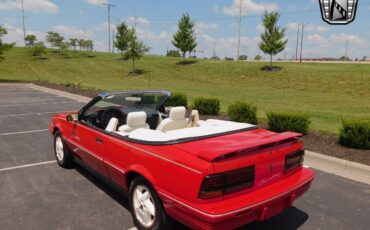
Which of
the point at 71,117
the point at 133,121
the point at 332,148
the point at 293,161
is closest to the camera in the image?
the point at 293,161

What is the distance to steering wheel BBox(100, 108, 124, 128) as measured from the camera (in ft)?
16.5

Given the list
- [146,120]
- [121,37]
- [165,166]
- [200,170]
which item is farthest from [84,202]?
[121,37]

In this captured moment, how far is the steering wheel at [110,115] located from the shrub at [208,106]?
21.5 feet

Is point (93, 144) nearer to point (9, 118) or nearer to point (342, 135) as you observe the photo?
point (342, 135)

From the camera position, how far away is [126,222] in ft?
13.3

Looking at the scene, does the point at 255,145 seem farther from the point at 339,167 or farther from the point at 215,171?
the point at 339,167

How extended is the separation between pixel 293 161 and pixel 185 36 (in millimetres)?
45355

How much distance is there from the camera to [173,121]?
456cm

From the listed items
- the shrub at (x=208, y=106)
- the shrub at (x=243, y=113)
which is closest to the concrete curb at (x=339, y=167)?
the shrub at (x=243, y=113)

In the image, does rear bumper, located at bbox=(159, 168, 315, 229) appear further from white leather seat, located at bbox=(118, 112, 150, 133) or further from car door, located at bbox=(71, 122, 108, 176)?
car door, located at bbox=(71, 122, 108, 176)

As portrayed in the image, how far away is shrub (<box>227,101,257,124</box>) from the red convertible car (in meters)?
5.23

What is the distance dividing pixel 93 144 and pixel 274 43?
122ft

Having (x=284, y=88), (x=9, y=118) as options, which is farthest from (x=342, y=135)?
(x=284, y=88)

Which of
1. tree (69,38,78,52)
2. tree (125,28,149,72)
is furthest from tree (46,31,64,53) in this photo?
tree (125,28,149,72)
